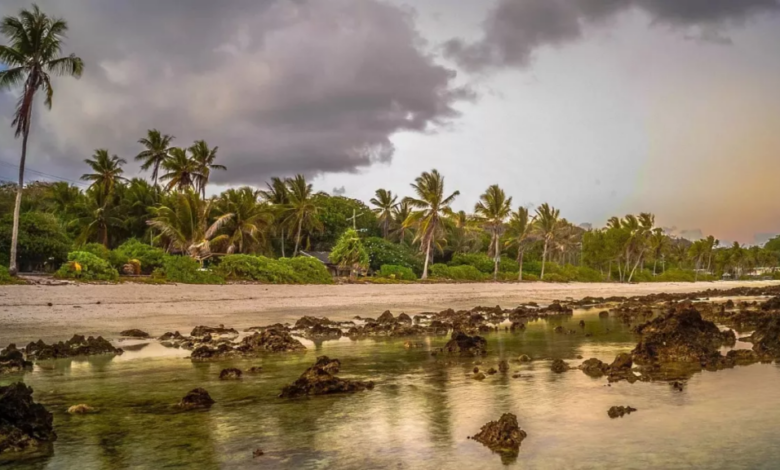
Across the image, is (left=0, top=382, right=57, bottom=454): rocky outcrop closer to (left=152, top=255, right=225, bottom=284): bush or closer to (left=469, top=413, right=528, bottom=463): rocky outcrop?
(left=469, top=413, right=528, bottom=463): rocky outcrop

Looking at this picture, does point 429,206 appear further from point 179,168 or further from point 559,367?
point 559,367

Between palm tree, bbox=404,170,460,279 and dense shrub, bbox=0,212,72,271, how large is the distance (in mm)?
33562

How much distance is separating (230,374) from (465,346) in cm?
737

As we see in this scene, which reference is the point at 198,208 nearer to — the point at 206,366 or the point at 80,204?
the point at 80,204

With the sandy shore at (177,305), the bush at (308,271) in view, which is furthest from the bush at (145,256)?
the bush at (308,271)

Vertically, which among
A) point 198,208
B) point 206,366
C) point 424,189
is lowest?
point 206,366

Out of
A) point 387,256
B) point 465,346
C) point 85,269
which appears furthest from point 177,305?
point 387,256

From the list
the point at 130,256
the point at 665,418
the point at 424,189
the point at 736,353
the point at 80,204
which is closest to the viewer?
the point at 665,418

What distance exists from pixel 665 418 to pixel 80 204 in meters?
59.8

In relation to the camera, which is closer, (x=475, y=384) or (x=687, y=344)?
(x=475, y=384)

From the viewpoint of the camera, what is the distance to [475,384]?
43.0 ft

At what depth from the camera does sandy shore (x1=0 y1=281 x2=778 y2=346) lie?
21.5 meters

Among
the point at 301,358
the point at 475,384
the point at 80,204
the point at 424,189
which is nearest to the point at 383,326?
the point at 301,358

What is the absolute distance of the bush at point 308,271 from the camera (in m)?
47.0
